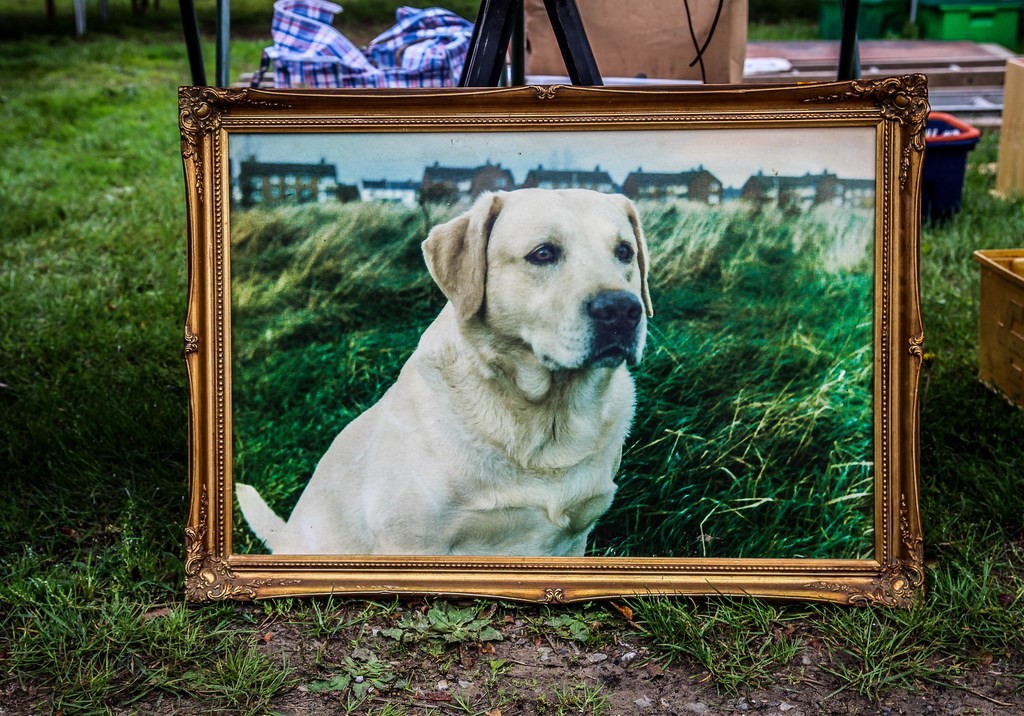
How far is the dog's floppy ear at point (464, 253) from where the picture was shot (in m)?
2.01

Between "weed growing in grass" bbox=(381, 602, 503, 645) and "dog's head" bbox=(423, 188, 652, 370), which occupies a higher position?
"dog's head" bbox=(423, 188, 652, 370)

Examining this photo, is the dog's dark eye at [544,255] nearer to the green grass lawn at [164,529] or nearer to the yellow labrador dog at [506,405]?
the yellow labrador dog at [506,405]

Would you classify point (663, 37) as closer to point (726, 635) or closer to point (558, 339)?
point (558, 339)

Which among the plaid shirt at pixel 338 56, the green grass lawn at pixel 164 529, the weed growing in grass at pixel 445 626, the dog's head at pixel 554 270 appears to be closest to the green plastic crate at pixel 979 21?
the green grass lawn at pixel 164 529

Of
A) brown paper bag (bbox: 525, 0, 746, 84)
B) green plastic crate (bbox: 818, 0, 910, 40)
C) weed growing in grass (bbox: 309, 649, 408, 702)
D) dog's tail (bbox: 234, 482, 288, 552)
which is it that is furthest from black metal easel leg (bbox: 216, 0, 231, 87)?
green plastic crate (bbox: 818, 0, 910, 40)

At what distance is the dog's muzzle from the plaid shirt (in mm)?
2988

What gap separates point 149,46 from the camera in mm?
9359

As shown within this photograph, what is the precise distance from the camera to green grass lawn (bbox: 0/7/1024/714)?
1.91 meters

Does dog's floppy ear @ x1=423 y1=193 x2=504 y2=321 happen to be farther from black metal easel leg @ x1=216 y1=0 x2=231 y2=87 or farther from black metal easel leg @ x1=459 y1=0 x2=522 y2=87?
black metal easel leg @ x1=216 y1=0 x2=231 y2=87

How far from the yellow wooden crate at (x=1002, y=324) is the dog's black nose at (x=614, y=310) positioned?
4.56 ft

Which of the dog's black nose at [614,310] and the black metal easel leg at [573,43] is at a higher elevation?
the black metal easel leg at [573,43]

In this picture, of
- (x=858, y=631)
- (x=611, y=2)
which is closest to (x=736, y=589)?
(x=858, y=631)

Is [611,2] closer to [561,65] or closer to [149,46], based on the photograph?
[561,65]

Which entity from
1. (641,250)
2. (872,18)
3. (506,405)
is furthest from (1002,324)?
(872,18)
